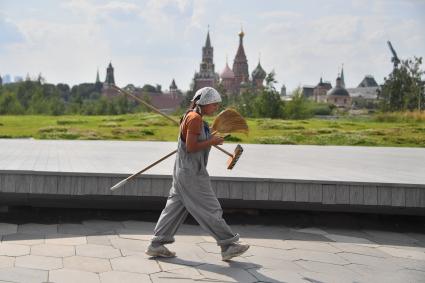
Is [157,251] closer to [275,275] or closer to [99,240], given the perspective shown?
[99,240]

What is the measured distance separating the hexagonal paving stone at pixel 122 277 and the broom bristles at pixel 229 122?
146 centimetres

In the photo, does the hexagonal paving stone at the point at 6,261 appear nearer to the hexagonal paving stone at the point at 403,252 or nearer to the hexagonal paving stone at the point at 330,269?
the hexagonal paving stone at the point at 330,269

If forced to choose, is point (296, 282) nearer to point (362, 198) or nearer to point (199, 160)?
point (199, 160)

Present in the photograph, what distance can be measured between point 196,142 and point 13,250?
6.90ft

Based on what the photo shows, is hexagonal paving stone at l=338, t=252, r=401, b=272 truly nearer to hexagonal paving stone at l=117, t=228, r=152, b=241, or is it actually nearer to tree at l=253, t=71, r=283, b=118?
hexagonal paving stone at l=117, t=228, r=152, b=241

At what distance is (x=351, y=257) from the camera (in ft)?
18.1

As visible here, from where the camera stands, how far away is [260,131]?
20281mm

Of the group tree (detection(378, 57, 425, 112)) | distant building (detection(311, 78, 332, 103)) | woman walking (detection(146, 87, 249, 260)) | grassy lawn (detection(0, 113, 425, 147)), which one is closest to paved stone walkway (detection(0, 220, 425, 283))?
woman walking (detection(146, 87, 249, 260))

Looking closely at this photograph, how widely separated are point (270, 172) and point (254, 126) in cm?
1389

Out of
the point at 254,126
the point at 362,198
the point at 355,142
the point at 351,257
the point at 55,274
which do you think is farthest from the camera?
the point at 254,126

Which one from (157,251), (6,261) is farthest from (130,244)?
(6,261)

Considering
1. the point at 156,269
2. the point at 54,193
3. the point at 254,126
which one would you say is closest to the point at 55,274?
the point at 156,269

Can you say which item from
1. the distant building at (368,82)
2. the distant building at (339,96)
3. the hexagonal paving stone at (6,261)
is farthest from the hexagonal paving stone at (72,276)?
the distant building at (368,82)

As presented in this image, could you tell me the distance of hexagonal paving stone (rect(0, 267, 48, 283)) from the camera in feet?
14.5
